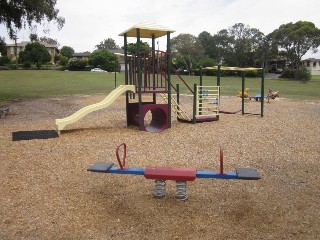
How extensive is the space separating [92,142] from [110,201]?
3740 mm

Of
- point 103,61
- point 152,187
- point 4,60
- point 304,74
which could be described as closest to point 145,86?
point 152,187

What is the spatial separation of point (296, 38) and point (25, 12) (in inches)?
1898

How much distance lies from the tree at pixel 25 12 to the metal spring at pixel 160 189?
1564 cm

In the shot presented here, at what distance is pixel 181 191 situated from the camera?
4.66 meters

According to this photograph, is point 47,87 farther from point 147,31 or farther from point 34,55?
point 34,55

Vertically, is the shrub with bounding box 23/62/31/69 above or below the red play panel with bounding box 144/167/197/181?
above

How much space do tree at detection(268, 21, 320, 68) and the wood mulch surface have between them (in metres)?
52.2

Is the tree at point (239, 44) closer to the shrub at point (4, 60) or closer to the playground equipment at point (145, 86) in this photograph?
the shrub at point (4, 60)

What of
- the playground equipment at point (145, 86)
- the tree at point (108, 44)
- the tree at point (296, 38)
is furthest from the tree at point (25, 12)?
the tree at point (108, 44)

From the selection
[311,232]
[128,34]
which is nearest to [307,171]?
[311,232]

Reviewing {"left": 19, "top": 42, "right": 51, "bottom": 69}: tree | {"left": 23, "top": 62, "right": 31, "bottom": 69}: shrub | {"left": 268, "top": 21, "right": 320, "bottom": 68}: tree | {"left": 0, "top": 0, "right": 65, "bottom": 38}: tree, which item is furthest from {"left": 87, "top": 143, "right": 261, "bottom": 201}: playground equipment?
{"left": 19, "top": 42, "right": 51, "bottom": 69}: tree

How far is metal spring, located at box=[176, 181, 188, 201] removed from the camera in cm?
462

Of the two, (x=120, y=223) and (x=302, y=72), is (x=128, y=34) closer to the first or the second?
(x=120, y=223)

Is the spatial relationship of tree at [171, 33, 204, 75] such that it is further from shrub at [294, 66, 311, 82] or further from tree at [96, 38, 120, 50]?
tree at [96, 38, 120, 50]
